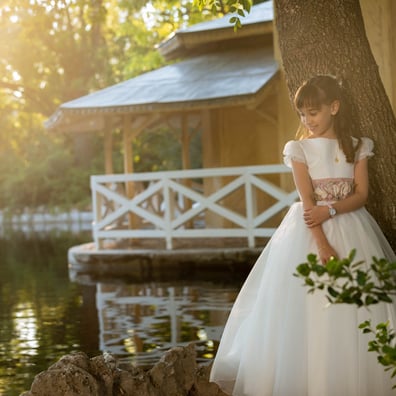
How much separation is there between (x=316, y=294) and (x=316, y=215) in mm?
388

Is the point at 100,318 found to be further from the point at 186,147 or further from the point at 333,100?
the point at 186,147

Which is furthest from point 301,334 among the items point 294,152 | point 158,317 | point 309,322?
point 158,317

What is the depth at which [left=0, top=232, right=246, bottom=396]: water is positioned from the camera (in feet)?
24.8

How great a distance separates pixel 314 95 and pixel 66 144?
33337mm

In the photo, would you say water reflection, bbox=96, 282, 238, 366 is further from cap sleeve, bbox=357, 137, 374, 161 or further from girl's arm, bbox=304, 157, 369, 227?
cap sleeve, bbox=357, 137, 374, 161

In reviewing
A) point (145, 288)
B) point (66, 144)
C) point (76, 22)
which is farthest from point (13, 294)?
point (76, 22)

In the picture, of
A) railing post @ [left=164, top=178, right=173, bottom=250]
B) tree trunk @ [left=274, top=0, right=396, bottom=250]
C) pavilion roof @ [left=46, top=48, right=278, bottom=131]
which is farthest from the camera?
pavilion roof @ [left=46, top=48, right=278, bottom=131]

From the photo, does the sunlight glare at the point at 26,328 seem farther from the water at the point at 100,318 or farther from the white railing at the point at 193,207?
the white railing at the point at 193,207

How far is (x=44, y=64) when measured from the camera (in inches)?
1507

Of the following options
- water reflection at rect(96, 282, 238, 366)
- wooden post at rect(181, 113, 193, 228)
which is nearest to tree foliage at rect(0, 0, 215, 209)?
wooden post at rect(181, 113, 193, 228)

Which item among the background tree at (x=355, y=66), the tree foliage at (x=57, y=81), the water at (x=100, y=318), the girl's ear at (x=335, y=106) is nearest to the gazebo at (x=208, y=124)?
the water at (x=100, y=318)

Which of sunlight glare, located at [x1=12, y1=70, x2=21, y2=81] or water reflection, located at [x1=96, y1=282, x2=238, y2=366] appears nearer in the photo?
water reflection, located at [x1=96, y1=282, x2=238, y2=366]

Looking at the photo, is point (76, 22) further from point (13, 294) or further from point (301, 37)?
point (301, 37)

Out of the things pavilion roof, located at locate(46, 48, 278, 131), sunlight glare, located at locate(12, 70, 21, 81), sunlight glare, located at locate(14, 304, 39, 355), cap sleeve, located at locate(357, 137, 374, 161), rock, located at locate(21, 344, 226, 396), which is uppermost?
sunlight glare, located at locate(12, 70, 21, 81)
